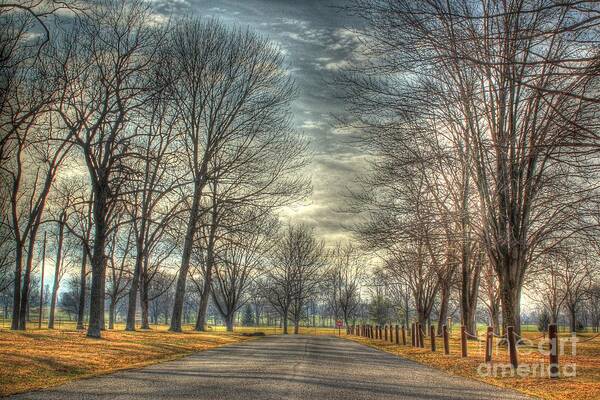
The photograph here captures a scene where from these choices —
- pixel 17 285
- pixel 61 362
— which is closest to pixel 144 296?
pixel 17 285

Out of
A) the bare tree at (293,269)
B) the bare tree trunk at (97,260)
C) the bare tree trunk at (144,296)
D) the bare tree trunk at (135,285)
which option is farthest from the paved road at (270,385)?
the bare tree at (293,269)

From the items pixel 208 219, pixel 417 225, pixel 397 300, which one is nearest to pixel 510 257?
pixel 417 225

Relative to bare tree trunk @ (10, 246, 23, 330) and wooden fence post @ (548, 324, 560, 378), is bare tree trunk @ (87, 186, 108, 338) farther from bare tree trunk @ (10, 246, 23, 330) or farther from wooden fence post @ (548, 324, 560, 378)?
wooden fence post @ (548, 324, 560, 378)

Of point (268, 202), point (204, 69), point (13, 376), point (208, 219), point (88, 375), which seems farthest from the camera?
point (208, 219)

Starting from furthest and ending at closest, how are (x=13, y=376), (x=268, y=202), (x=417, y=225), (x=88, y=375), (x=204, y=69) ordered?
(x=204, y=69)
(x=268, y=202)
(x=417, y=225)
(x=88, y=375)
(x=13, y=376)

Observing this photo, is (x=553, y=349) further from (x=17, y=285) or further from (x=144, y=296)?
(x=144, y=296)

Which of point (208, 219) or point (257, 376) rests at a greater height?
point (208, 219)

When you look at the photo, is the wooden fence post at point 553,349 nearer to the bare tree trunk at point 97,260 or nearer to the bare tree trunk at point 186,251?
the bare tree trunk at point 97,260

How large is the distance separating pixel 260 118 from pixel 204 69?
390cm

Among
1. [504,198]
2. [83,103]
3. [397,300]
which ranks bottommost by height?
[397,300]

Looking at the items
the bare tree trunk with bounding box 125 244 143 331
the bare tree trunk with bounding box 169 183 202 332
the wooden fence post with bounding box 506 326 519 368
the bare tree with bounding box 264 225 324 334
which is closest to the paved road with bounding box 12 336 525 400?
the wooden fence post with bounding box 506 326 519 368

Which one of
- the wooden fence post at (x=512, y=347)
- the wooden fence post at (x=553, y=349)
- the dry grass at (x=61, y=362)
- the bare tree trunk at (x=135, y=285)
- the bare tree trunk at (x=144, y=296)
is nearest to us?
the dry grass at (x=61, y=362)

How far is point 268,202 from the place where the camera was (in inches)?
1034

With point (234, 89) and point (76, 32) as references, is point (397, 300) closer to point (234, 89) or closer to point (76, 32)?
point (234, 89)
